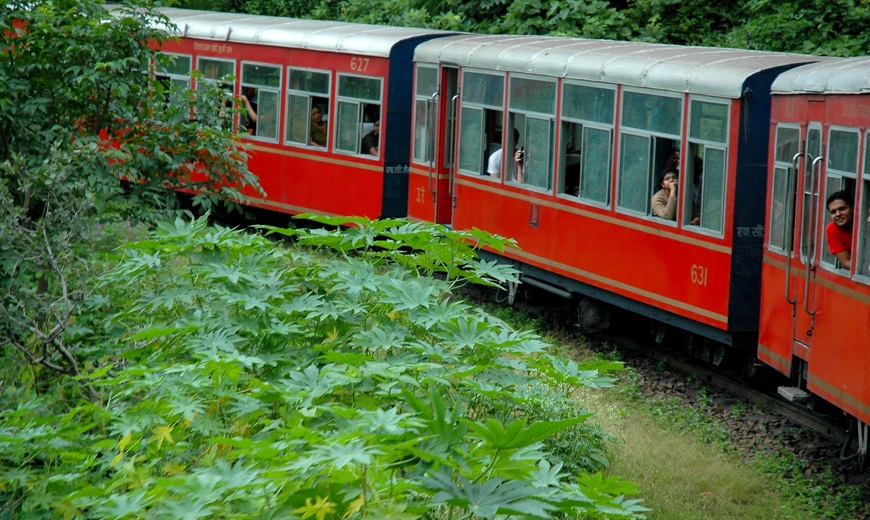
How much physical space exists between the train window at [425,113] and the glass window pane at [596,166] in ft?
9.84

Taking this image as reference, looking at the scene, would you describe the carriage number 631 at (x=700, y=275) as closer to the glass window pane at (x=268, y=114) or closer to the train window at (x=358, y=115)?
the train window at (x=358, y=115)

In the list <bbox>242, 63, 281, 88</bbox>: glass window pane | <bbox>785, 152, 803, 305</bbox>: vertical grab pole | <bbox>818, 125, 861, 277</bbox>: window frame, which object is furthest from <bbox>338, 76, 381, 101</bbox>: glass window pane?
<bbox>818, 125, 861, 277</bbox>: window frame

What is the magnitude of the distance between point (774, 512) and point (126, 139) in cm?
561

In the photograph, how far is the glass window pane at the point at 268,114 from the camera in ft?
53.9

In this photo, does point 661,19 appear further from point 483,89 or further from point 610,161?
point 610,161

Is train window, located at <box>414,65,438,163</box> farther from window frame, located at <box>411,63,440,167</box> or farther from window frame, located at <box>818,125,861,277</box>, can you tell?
window frame, located at <box>818,125,861,277</box>

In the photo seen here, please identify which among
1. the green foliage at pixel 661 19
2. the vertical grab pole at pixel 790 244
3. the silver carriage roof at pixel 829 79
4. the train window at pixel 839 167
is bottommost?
the vertical grab pole at pixel 790 244

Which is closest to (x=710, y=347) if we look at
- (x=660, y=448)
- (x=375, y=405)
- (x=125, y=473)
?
(x=660, y=448)

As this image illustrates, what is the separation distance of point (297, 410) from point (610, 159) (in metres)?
7.70

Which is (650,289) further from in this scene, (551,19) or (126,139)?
(551,19)

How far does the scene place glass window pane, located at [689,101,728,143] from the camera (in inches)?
392

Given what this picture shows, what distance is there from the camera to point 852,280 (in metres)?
7.86

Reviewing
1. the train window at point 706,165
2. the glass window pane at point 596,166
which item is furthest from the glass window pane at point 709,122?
the glass window pane at point 596,166

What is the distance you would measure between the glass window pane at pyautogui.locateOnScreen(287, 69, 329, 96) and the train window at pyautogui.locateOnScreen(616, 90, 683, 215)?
5.48 metres
